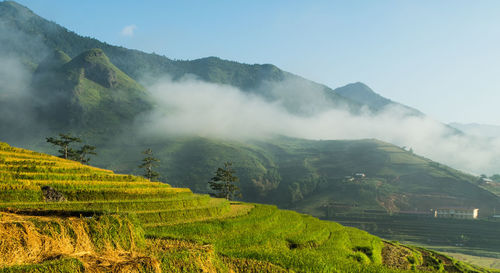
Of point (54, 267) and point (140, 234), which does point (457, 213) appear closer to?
point (140, 234)

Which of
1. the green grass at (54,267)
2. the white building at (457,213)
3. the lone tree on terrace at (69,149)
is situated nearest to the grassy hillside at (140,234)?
the green grass at (54,267)

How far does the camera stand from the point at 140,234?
20359mm

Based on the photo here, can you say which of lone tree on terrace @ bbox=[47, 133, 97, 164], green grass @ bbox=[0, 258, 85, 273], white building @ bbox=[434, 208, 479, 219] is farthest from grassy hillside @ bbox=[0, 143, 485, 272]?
white building @ bbox=[434, 208, 479, 219]

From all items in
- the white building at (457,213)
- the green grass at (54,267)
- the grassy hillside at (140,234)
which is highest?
the green grass at (54,267)

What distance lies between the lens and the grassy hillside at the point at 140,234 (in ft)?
47.5

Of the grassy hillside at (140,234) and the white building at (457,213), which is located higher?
the grassy hillside at (140,234)

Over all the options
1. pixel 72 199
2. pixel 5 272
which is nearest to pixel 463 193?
pixel 72 199

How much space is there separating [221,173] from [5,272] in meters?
94.8

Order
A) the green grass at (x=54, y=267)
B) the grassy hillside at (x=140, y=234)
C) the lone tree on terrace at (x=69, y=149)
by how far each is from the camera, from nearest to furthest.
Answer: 1. the green grass at (x=54, y=267)
2. the grassy hillside at (x=140, y=234)
3. the lone tree on terrace at (x=69, y=149)

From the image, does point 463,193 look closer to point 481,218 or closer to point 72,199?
point 481,218

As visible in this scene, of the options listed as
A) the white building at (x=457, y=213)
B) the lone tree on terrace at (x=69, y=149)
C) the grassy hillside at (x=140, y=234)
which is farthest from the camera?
the white building at (x=457, y=213)

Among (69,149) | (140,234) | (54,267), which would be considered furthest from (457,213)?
(54,267)

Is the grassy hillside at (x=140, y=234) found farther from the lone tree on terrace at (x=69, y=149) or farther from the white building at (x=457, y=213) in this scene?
the white building at (x=457, y=213)

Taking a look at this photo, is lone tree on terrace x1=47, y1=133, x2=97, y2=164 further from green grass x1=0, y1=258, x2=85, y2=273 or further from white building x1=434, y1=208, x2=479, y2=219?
white building x1=434, y1=208, x2=479, y2=219
